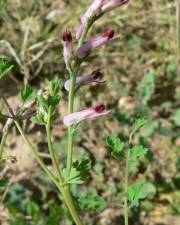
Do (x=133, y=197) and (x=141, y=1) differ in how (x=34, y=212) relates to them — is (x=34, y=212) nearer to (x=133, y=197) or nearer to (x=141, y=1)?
(x=133, y=197)

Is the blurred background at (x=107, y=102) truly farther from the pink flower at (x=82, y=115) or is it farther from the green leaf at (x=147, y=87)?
the pink flower at (x=82, y=115)

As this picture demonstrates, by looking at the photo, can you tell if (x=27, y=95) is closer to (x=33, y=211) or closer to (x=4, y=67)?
(x=4, y=67)

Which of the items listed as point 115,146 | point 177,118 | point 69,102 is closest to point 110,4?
point 69,102

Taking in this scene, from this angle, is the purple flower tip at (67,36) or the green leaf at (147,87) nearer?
the purple flower tip at (67,36)

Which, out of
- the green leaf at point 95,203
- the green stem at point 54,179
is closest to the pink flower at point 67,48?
the green stem at point 54,179

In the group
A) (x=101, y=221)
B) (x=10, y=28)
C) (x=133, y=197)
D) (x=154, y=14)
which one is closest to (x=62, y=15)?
(x=10, y=28)

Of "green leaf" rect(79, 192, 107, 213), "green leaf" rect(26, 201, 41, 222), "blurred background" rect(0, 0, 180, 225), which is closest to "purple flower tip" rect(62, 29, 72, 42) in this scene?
"green leaf" rect(79, 192, 107, 213)

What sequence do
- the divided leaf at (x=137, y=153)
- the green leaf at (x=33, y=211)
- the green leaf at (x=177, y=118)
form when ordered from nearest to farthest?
1. the divided leaf at (x=137, y=153)
2. the green leaf at (x=33, y=211)
3. the green leaf at (x=177, y=118)

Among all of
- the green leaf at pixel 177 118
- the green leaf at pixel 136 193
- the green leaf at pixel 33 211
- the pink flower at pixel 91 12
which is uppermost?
the pink flower at pixel 91 12
